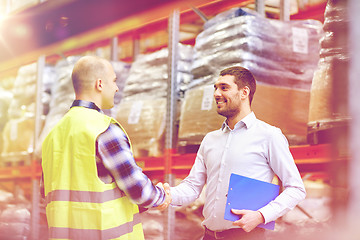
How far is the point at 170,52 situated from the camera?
379cm

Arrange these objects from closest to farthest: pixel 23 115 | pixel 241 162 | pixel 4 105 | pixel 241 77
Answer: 1. pixel 241 162
2. pixel 241 77
3. pixel 23 115
4. pixel 4 105

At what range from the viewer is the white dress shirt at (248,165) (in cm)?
223

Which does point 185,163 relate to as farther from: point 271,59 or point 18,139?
point 18,139

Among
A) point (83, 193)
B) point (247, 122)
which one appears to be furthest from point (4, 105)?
point (247, 122)

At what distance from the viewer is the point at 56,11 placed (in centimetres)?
470

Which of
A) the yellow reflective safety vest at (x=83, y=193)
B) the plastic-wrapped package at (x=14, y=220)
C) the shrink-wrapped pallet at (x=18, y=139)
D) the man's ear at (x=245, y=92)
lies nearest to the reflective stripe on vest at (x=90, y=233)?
the yellow reflective safety vest at (x=83, y=193)

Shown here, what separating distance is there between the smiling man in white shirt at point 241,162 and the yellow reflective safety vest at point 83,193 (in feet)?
1.48

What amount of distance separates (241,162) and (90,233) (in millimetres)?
815

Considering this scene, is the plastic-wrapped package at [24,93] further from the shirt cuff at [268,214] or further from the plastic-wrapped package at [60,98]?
the shirt cuff at [268,214]

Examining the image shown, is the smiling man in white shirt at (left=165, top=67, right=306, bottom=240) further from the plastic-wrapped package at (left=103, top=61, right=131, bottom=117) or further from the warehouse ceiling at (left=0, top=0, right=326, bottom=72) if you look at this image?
the plastic-wrapped package at (left=103, top=61, right=131, bottom=117)

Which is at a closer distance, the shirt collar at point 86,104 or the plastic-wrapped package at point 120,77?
the shirt collar at point 86,104

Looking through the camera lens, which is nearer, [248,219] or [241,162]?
[248,219]

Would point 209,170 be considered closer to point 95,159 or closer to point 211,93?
point 95,159

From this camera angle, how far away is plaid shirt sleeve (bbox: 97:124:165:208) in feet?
7.12
